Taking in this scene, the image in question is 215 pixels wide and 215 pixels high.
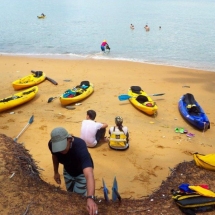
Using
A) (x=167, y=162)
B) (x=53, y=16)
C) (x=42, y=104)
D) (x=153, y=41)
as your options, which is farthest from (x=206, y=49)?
(x=53, y=16)

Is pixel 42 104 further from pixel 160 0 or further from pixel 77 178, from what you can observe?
pixel 160 0

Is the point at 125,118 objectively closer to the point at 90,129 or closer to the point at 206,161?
the point at 90,129

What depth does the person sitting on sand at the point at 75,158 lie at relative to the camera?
12.9 ft

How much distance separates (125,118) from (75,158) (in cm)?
638

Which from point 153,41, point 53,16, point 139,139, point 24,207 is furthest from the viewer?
point 53,16

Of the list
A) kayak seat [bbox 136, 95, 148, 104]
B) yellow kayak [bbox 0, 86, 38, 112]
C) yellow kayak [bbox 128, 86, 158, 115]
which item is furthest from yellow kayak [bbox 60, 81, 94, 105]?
kayak seat [bbox 136, 95, 148, 104]

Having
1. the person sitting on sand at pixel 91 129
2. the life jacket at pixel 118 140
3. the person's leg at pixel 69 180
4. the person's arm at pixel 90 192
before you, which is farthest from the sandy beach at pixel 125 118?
the person's arm at pixel 90 192

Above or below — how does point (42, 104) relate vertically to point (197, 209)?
below

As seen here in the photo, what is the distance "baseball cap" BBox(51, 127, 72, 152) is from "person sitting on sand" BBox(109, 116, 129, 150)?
3.86 meters

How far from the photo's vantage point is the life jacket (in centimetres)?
796

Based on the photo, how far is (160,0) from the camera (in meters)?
76.4

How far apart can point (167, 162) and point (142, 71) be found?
10.4 m

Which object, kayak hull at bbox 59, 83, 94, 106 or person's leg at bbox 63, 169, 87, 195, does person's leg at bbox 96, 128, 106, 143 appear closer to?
person's leg at bbox 63, 169, 87, 195

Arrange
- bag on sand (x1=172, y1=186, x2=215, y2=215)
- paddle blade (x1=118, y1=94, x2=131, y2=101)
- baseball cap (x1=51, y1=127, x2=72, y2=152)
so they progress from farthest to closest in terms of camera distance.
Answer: paddle blade (x1=118, y1=94, x2=131, y2=101) → bag on sand (x1=172, y1=186, x2=215, y2=215) → baseball cap (x1=51, y1=127, x2=72, y2=152)
